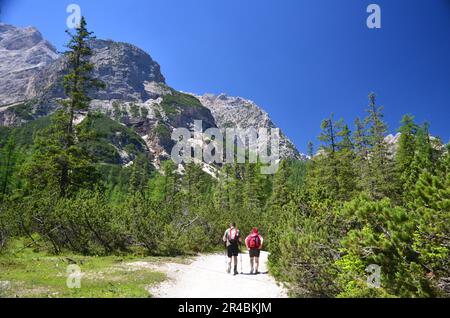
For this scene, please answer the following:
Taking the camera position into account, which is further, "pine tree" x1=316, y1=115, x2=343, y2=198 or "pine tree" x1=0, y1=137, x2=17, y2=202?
"pine tree" x1=0, y1=137, x2=17, y2=202

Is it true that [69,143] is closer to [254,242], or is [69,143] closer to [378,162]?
[254,242]

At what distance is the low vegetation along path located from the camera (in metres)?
9.76

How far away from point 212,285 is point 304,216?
5.44 m

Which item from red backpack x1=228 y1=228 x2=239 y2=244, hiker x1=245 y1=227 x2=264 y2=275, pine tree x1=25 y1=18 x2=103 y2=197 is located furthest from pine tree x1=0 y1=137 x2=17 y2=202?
hiker x1=245 y1=227 x2=264 y2=275

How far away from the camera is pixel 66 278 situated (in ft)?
39.4

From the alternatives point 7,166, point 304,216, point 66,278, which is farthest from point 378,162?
point 7,166

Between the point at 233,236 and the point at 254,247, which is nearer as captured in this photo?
the point at 233,236

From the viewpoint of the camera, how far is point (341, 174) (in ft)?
117

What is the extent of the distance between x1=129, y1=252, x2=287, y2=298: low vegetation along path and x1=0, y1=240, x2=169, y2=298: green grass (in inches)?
26.2

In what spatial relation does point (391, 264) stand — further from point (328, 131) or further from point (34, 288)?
point (328, 131)

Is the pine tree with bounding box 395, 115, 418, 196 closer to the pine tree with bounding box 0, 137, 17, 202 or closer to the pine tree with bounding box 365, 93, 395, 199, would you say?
the pine tree with bounding box 365, 93, 395, 199

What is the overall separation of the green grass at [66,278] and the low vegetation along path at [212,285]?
0.67 m

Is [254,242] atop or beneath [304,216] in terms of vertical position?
beneath
